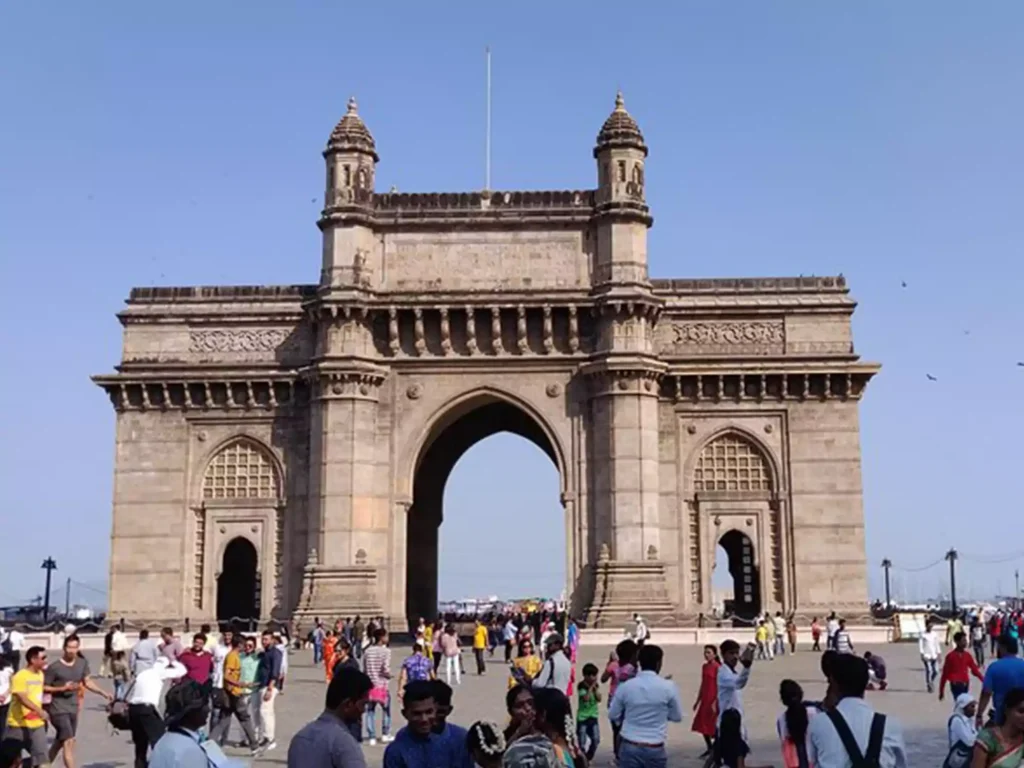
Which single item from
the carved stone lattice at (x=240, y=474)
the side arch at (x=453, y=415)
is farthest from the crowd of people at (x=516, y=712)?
the carved stone lattice at (x=240, y=474)

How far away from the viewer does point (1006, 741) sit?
7746mm

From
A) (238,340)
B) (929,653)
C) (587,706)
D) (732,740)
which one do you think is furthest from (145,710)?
(238,340)

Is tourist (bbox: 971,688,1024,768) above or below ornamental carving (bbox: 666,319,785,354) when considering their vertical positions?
below

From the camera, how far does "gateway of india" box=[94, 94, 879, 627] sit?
41.5 m

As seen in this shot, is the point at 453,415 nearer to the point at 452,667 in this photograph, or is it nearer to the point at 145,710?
the point at 452,667

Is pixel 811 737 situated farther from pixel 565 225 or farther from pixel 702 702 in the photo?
pixel 565 225

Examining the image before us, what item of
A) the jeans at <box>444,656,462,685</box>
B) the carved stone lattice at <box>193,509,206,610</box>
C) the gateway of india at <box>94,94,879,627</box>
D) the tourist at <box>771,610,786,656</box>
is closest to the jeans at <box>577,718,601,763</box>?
the jeans at <box>444,656,462,685</box>

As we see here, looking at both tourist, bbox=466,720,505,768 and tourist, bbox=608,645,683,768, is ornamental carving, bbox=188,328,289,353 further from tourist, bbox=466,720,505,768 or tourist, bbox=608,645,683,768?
tourist, bbox=466,720,505,768

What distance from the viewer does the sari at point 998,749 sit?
7613 mm

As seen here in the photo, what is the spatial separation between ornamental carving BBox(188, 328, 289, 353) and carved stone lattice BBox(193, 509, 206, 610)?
18.2 ft

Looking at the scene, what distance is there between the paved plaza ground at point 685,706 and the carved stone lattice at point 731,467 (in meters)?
7.89

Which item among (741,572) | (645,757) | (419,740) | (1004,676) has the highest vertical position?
(741,572)

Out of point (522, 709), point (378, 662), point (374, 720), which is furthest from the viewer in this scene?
point (374, 720)

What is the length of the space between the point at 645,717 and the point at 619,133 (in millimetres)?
34137
